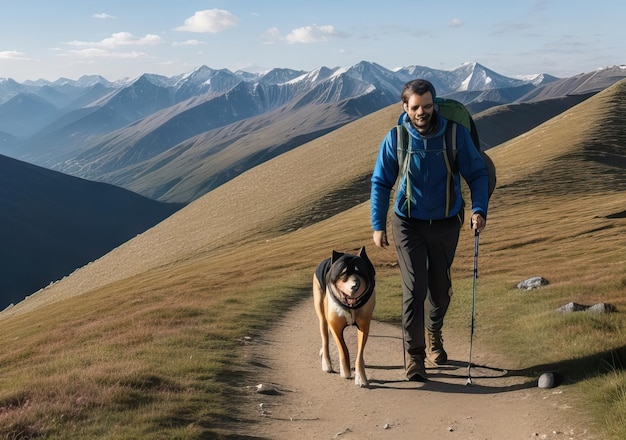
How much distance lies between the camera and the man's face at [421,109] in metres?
8.66

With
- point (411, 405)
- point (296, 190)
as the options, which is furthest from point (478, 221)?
point (296, 190)

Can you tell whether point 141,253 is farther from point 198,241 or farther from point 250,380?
point 250,380

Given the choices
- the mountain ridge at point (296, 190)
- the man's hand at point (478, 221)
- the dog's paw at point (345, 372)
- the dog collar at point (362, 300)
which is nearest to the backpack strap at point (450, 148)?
A: the man's hand at point (478, 221)

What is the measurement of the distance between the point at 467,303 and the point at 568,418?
9.47 meters

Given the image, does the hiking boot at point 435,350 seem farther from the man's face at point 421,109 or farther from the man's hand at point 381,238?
the man's face at point 421,109

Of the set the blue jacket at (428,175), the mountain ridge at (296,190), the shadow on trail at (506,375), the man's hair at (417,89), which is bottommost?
the mountain ridge at (296,190)

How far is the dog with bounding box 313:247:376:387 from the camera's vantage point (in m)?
9.21

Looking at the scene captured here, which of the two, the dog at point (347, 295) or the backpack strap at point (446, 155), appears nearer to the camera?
the backpack strap at point (446, 155)

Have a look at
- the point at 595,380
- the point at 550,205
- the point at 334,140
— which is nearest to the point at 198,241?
the point at 550,205

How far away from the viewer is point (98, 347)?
13625mm

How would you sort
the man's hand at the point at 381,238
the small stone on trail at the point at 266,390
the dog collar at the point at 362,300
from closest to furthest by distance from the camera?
the dog collar at the point at 362,300 → the man's hand at the point at 381,238 → the small stone on trail at the point at 266,390

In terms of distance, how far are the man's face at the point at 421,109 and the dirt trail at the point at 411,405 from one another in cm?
489

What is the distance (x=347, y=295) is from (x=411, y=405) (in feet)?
7.37

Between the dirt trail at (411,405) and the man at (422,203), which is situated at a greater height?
the man at (422,203)
